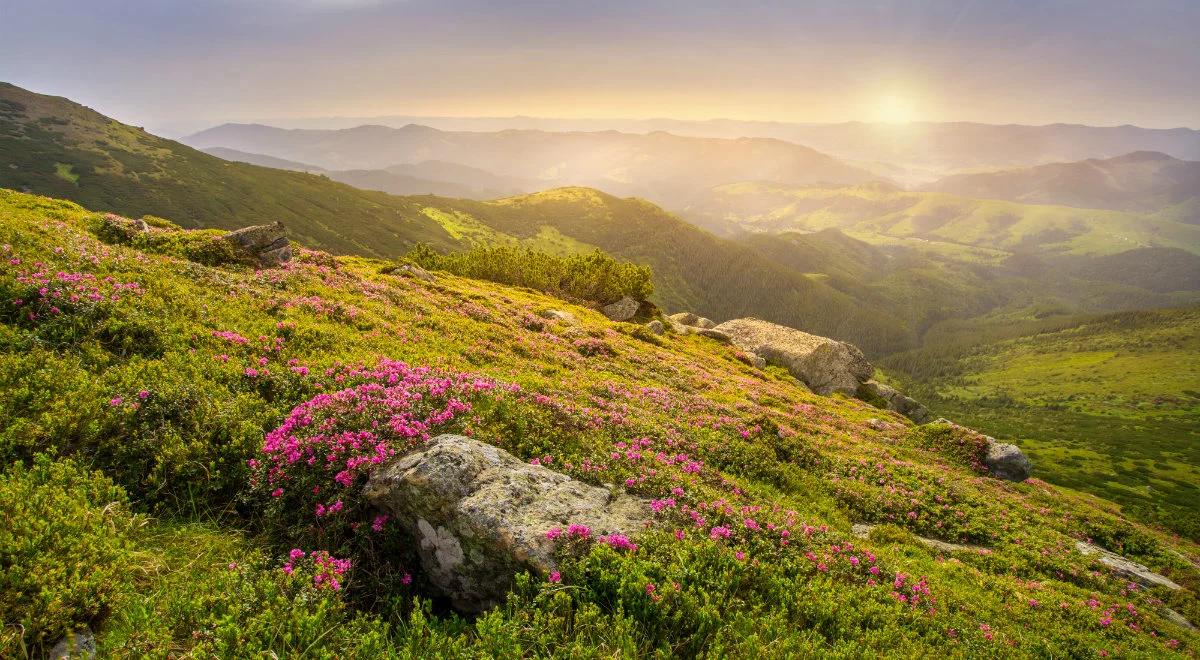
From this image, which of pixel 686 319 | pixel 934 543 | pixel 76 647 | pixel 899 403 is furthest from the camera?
pixel 686 319

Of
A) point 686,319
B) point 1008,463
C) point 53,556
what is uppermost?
point 53,556

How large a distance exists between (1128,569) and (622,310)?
184ft

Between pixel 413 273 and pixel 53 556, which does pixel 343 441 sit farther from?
pixel 413 273

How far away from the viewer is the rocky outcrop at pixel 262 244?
25.4 m

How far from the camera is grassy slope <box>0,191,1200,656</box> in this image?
263 inches

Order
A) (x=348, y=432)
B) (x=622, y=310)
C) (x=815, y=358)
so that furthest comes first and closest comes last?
(x=622, y=310), (x=815, y=358), (x=348, y=432)

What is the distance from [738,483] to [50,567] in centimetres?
1445

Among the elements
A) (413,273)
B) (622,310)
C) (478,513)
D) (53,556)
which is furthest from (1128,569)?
(622,310)

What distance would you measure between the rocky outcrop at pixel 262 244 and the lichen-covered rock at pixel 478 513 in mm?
22436

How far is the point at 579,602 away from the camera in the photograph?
739cm

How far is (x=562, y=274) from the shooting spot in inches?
3132

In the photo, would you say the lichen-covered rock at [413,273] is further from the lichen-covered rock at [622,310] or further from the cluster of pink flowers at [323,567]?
the cluster of pink flowers at [323,567]

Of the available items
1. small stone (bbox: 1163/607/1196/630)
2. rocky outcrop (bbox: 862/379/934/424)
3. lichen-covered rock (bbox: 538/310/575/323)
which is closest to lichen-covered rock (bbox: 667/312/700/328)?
rocky outcrop (bbox: 862/379/934/424)

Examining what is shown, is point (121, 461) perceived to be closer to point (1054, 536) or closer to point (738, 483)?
point (738, 483)
